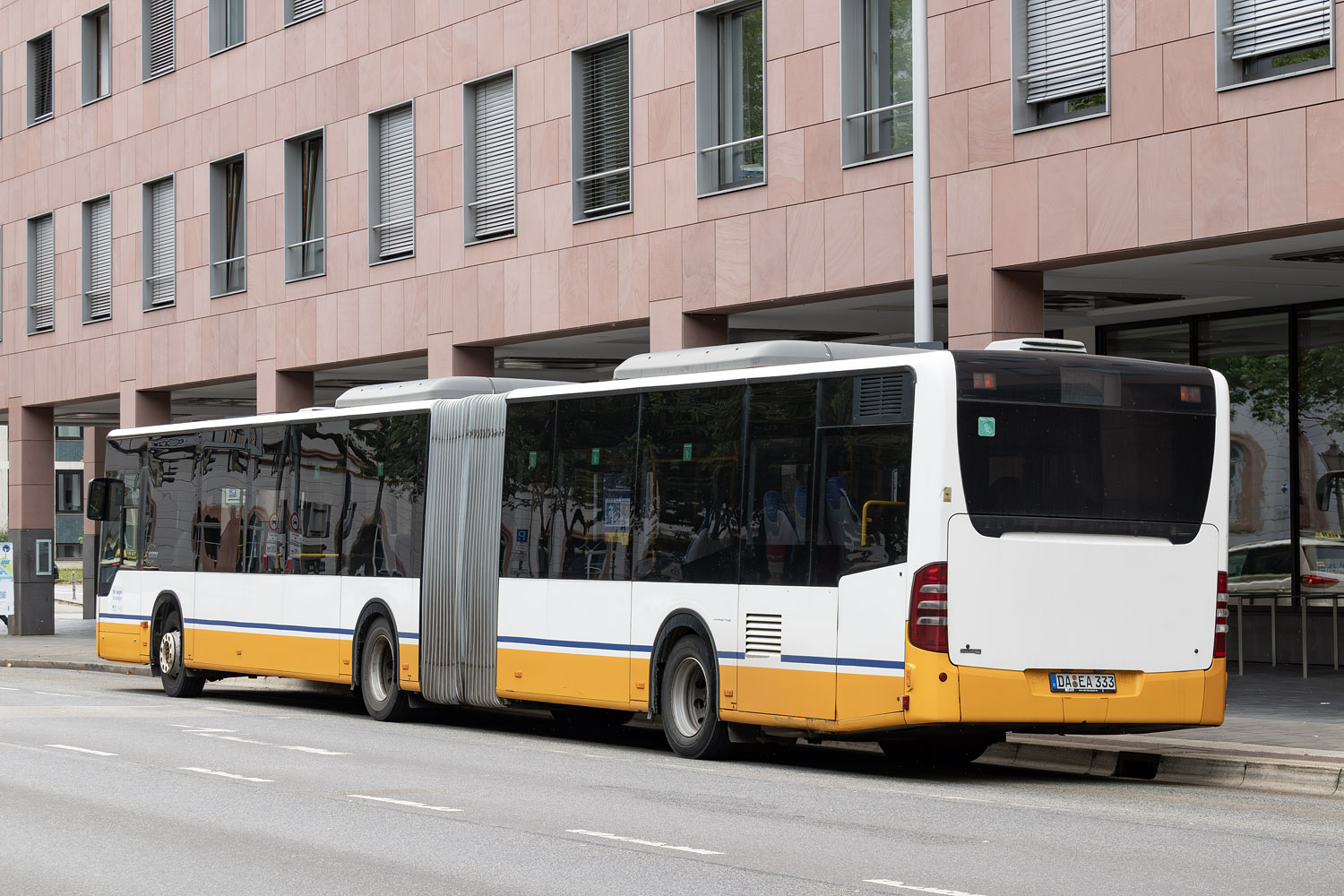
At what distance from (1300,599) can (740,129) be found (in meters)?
8.84

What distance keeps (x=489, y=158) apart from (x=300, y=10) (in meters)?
5.98

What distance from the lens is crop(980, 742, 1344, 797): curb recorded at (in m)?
13.0

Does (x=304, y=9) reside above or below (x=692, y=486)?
above

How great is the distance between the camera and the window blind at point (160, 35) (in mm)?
34531

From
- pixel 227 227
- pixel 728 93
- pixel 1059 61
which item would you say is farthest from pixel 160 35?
pixel 1059 61

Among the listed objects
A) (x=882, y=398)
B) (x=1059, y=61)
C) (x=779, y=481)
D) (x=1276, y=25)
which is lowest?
(x=779, y=481)

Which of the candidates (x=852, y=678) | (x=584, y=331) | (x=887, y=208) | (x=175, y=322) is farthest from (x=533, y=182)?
→ (x=852, y=678)

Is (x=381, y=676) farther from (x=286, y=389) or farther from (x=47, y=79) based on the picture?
(x=47, y=79)

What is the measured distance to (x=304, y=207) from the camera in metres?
31.0

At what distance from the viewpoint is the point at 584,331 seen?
25.6 meters

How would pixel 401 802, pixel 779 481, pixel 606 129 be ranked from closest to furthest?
pixel 401 802
pixel 779 481
pixel 606 129

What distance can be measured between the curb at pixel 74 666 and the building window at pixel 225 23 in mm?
10295

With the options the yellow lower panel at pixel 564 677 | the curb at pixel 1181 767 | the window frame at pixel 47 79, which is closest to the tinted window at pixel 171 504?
the yellow lower panel at pixel 564 677

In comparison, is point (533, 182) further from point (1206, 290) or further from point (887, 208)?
point (1206, 290)
